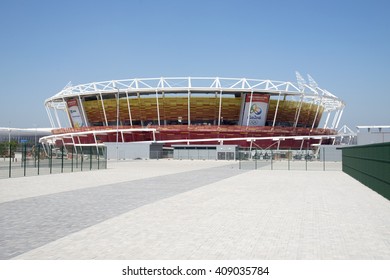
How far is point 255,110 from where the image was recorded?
270ft

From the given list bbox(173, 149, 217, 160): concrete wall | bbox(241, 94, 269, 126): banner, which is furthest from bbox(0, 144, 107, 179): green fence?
bbox(241, 94, 269, 126): banner

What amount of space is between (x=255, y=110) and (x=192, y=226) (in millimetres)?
73528

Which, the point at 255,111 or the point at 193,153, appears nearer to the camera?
the point at 193,153

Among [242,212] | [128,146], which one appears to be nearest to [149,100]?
[128,146]

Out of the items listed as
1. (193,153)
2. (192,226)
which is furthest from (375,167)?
(193,153)

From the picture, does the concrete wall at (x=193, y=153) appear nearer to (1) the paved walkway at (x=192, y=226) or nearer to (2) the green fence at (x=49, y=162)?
(2) the green fence at (x=49, y=162)

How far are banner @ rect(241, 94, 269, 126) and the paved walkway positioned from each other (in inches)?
2579

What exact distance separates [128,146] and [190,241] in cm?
6720

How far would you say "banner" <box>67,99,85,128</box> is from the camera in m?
90.4

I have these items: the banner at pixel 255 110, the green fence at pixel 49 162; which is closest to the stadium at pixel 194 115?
the banner at pixel 255 110

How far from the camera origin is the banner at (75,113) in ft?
297

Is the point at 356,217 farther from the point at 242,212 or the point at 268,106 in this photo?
the point at 268,106

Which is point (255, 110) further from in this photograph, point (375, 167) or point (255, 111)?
point (375, 167)

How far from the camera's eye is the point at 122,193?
1800cm
